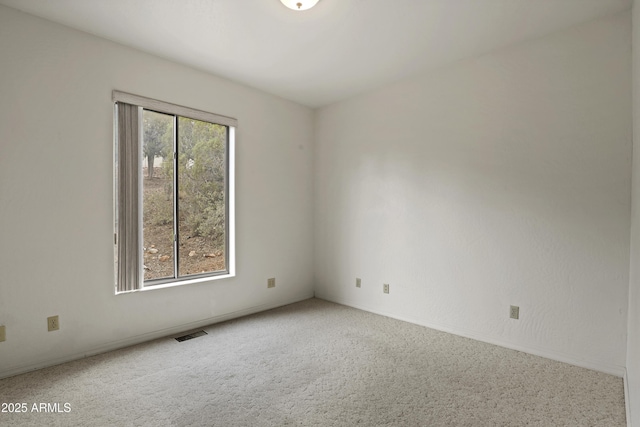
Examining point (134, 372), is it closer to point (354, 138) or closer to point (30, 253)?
point (30, 253)

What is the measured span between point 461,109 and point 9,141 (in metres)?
3.79

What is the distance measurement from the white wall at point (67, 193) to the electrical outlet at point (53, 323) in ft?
0.12

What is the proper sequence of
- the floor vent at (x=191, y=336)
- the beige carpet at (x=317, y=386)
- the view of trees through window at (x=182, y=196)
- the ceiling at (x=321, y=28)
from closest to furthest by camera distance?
the beige carpet at (x=317, y=386)
the ceiling at (x=321, y=28)
the floor vent at (x=191, y=336)
the view of trees through window at (x=182, y=196)

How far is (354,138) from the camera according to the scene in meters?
4.17

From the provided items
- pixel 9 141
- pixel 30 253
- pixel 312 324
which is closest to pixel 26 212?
pixel 30 253

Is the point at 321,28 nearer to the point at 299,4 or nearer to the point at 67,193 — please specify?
the point at 299,4

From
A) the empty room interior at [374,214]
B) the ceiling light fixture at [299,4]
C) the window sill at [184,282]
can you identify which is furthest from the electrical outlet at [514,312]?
the ceiling light fixture at [299,4]

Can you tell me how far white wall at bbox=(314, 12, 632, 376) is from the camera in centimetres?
250

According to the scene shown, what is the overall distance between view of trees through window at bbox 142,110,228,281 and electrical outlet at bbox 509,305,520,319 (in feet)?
9.76

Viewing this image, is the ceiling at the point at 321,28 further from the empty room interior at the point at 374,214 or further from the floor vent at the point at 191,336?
the floor vent at the point at 191,336

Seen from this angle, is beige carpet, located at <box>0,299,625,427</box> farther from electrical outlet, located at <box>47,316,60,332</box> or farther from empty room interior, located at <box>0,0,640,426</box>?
electrical outlet, located at <box>47,316,60,332</box>

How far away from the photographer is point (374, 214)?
3.97 m

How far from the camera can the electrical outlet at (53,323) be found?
8.38 ft

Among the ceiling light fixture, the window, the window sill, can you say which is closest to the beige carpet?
the window sill
